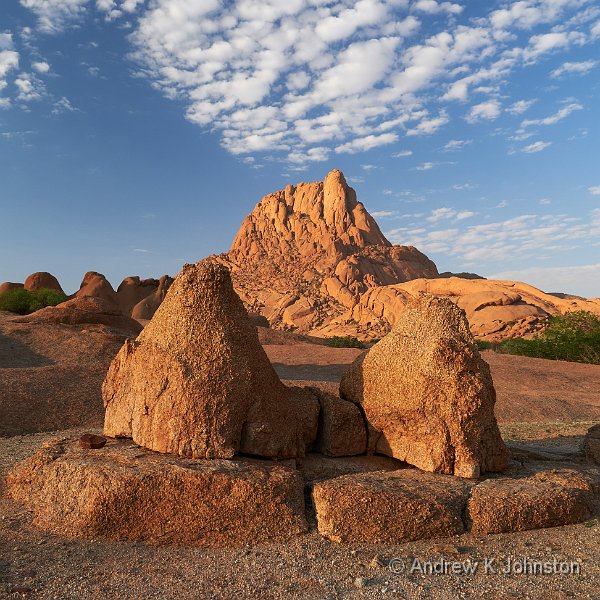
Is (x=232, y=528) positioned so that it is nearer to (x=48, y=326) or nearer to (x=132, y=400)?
(x=132, y=400)

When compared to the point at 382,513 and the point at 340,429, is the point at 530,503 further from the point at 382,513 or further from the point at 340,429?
the point at 340,429

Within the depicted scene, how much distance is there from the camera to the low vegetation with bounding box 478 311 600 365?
2286cm

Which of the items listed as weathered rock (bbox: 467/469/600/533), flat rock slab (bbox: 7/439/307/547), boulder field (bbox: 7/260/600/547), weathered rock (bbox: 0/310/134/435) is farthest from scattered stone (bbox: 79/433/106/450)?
weathered rock (bbox: 0/310/134/435)

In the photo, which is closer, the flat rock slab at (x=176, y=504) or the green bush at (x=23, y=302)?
the flat rock slab at (x=176, y=504)

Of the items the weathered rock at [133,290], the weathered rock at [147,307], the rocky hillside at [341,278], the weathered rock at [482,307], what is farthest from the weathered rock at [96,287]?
the rocky hillside at [341,278]

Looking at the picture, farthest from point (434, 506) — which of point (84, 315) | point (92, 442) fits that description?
point (84, 315)

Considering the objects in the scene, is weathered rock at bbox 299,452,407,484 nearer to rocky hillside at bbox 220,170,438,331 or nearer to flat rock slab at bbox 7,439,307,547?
flat rock slab at bbox 7,439,307,547

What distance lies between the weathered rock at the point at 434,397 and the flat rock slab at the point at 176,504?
1425mm

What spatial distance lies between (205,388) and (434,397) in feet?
7.54

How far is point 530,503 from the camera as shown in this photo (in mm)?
4660

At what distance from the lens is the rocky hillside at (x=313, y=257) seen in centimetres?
7528

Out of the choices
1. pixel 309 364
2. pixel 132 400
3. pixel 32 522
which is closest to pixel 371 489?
pixel 132 400

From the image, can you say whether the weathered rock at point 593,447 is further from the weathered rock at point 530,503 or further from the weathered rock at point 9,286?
the weathered rock at point 9,286

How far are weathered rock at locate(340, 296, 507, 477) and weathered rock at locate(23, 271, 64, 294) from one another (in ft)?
132
